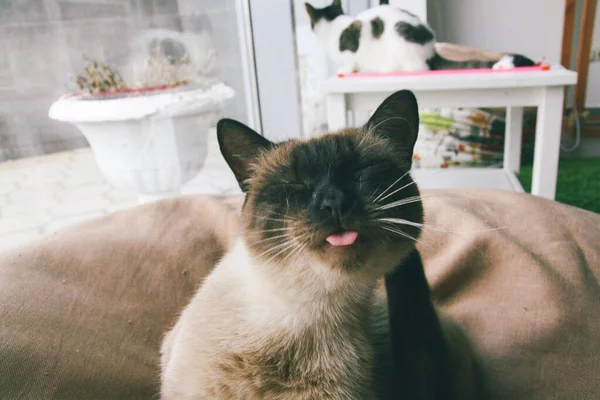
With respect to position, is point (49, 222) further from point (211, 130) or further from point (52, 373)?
point (52, 373)

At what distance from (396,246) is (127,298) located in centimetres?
64

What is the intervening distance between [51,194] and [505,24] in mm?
2554

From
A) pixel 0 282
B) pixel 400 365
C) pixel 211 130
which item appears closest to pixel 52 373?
pixel 0 282

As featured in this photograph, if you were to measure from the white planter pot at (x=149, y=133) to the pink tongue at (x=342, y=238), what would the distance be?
943 millimetres

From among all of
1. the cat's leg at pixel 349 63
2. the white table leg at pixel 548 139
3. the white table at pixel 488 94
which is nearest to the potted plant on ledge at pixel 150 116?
the white table at pixel 488 94

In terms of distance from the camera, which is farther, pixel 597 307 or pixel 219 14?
pixel 219 14

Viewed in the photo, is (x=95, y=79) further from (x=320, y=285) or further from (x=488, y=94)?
(x=488, y=94)

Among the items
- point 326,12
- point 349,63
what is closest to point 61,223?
point 349,63

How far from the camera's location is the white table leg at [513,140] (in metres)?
2.44

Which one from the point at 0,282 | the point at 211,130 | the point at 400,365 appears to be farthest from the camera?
the point at 211,130

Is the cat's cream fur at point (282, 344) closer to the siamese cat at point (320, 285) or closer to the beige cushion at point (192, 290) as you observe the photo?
the siamese cat at point (320, 285)

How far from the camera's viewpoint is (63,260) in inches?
44.5

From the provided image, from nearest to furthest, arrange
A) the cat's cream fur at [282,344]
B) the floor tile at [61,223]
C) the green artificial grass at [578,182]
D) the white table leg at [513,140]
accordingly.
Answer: the cat's cream fur at [282,344], the floor tile at [61,223], the green artificial grass at [578,182], the white table leg at [513,140]

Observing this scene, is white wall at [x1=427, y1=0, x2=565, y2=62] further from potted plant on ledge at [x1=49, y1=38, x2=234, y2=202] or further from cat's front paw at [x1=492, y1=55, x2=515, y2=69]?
potted plant on ledge at [x1=49, y1=38, x2=234, y2=202]
